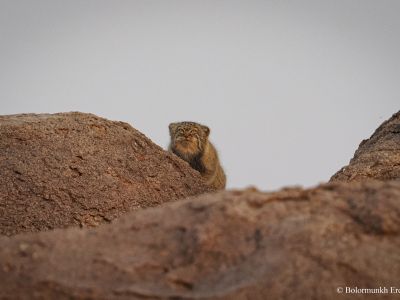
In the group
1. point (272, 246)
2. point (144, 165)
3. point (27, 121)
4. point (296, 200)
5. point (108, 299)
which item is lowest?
point (108, 299)

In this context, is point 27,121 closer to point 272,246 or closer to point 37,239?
point 37,239

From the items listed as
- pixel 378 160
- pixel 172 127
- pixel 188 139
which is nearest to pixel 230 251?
pixel 378 160

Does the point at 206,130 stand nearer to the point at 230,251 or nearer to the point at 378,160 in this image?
the point at 378,160

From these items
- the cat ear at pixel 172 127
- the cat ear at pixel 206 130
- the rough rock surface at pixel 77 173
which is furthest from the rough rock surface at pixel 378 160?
the cat ear at pixel 172 127

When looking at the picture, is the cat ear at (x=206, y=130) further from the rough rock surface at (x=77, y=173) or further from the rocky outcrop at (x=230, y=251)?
the rocky outcrop at (x=230, y=251)

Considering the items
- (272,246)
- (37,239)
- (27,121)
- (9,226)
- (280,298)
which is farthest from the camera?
(27,121)

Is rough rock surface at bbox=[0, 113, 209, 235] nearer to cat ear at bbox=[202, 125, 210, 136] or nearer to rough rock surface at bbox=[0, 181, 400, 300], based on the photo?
cat ear at bbox=[202, 125, 210, 136]

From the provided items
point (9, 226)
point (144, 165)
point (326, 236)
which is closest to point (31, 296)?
point (326, 236)
